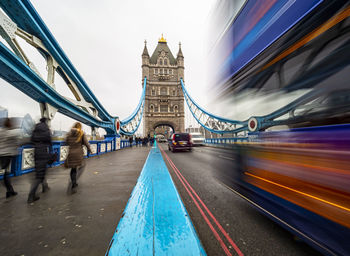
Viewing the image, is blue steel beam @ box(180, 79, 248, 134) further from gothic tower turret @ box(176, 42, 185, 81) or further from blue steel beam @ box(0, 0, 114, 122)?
blue steel beam @ box(0, 0, 114, 122)

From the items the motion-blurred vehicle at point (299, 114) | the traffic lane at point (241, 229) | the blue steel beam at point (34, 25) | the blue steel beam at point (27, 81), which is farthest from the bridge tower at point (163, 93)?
the motion-blurred vehicle at point (299, 114)

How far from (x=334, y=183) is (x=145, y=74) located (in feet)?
135

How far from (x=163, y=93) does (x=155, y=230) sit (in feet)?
129

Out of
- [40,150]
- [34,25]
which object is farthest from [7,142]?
[34,25]

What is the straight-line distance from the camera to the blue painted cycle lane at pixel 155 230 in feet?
4.24

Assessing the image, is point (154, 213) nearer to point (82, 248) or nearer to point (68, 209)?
point (82, 248)

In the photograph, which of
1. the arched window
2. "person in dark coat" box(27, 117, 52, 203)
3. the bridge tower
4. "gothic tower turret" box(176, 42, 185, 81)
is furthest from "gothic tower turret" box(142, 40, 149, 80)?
"person in dark coat" box(27, 117, 52, 203)

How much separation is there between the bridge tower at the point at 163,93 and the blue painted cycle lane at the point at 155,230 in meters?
34.4

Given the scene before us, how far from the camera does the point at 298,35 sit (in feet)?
4.45

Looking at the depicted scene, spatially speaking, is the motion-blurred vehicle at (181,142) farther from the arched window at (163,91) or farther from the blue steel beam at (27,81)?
the arched window at (163,91)

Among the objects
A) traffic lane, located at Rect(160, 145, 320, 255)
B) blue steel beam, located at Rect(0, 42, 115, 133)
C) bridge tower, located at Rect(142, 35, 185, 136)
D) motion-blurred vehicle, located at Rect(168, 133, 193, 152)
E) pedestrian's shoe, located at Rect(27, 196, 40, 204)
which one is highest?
bridge tower, located at Rect(142, 35, 185, 136)

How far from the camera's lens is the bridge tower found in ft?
123

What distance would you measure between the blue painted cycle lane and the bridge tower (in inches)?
1355

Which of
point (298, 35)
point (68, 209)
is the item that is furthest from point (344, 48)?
point (68, 209)
